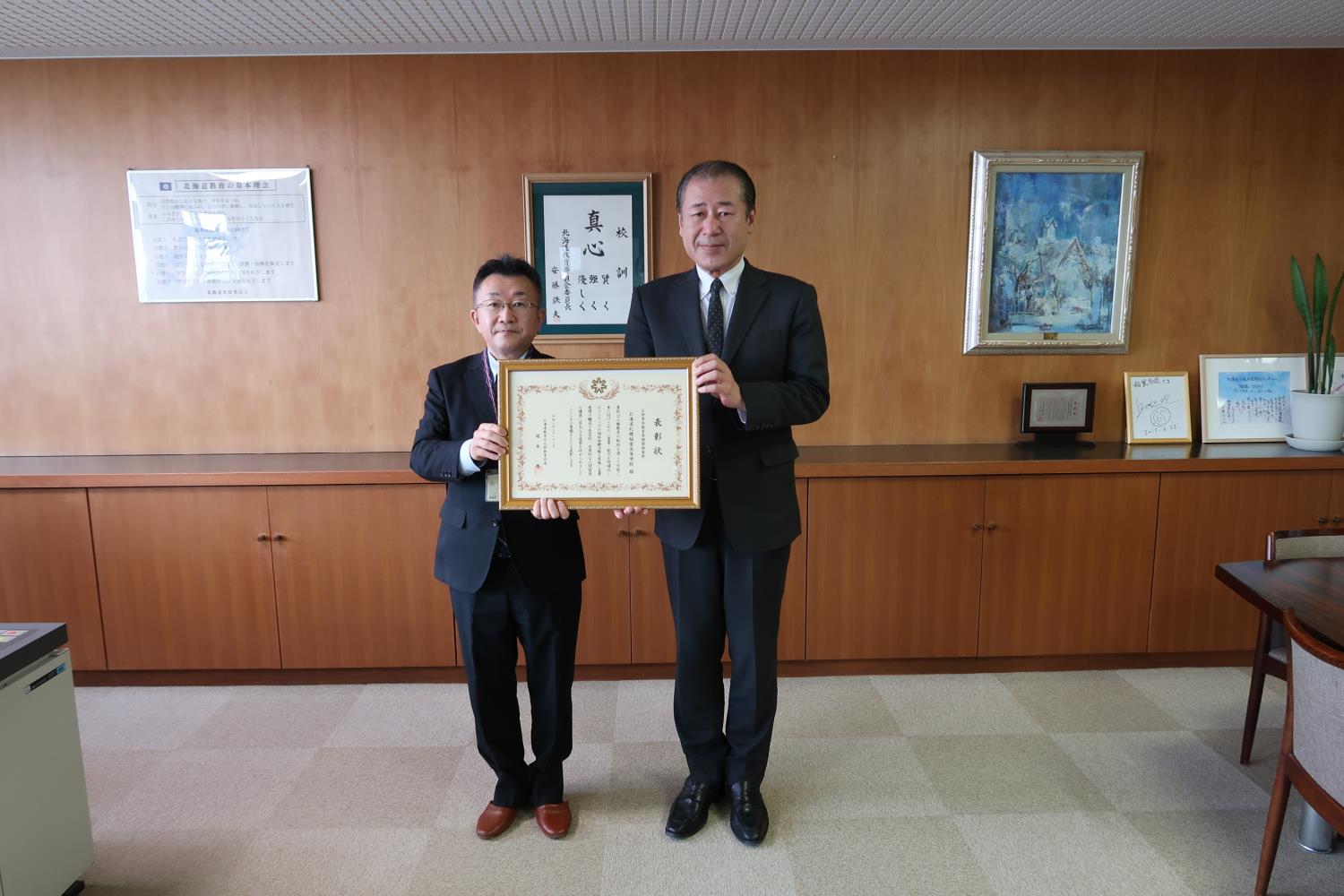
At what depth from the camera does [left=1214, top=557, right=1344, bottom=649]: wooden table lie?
1786mm

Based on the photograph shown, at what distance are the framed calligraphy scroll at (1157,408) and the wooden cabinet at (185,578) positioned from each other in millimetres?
3596

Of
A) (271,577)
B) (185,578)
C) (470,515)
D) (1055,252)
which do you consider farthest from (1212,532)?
(185,578)

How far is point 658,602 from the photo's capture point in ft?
10.1

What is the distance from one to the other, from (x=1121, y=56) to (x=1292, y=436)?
174cm

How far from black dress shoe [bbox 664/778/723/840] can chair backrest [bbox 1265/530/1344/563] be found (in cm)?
184

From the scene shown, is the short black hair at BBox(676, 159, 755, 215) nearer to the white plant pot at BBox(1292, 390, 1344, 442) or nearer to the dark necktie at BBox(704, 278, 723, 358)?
the dark necktie at BBox(704, 278, 723, 358)

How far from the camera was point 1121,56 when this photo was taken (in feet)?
10.6

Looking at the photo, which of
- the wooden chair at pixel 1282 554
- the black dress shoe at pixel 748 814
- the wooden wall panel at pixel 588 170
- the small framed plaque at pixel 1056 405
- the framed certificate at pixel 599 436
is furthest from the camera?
the small framed plaque at pixel 1056 405

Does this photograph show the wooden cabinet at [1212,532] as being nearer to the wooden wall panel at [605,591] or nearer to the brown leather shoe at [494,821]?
the wooden wall panel at [605,591]

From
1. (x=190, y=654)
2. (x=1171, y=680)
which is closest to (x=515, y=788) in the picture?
(x=190, y=654)

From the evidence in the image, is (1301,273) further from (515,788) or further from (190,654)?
(190,654)

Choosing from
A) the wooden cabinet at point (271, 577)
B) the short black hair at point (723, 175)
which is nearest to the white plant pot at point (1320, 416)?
the short black hair at point (723, 175)

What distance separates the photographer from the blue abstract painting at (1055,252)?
3.29 metres

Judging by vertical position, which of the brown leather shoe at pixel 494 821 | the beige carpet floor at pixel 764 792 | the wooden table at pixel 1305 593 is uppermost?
the wooden table at pixel 1305 593
